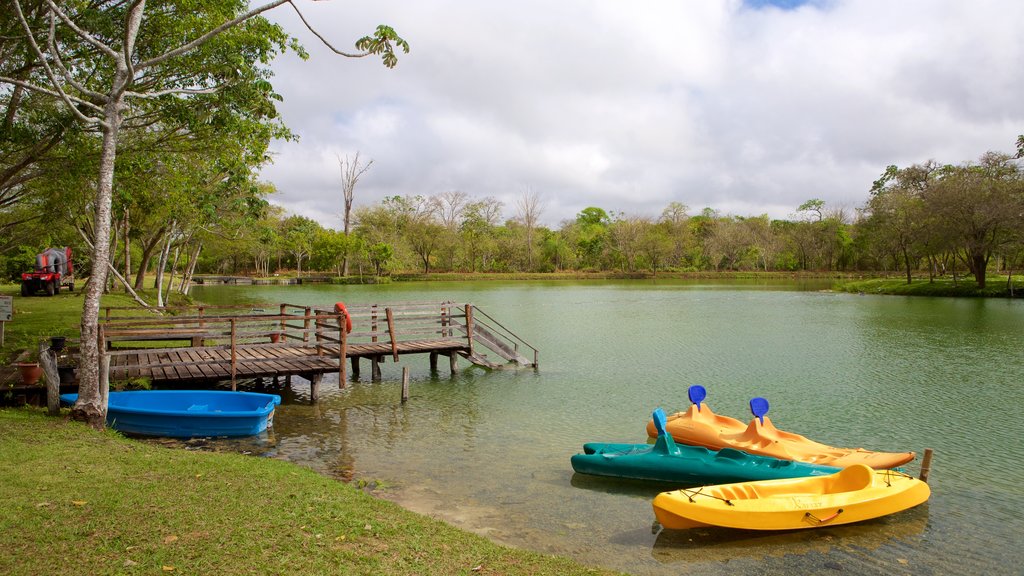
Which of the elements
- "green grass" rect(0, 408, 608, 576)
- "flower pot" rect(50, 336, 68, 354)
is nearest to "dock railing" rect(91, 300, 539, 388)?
"flower pot" rect(50, 336, 68, 354)

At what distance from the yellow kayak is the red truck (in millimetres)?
40829

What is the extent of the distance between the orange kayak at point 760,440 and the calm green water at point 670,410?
951mm

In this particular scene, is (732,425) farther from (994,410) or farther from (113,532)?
(113,532)

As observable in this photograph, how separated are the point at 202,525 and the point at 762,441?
27.3 ft

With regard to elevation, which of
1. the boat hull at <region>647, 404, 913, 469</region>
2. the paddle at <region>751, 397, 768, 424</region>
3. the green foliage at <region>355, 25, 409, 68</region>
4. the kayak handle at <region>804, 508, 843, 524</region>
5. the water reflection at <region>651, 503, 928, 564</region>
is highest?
the green foliage at <region>355, 25, 409, 68</region>

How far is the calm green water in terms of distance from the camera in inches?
303

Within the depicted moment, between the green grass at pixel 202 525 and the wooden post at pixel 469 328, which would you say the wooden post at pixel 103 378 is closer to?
the green grass at pixel 202 525

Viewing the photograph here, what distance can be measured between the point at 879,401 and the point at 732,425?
21.9ft

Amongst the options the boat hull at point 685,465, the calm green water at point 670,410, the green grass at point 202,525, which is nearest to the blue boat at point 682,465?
the boat hull at point 685,465

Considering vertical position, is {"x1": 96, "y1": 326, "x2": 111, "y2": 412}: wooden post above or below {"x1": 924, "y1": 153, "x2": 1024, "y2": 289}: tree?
below

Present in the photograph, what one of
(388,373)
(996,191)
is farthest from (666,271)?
(388,373)

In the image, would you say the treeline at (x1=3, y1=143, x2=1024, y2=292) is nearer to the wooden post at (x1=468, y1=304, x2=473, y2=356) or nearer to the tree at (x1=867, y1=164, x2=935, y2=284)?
the tree at (x1=867, y1=164, x2=935, y2=284)

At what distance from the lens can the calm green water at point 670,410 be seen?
25.2ft

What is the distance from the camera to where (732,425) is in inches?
457
